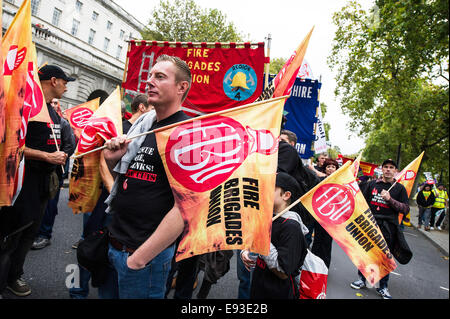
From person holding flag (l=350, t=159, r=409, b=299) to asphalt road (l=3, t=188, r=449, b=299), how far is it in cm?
27

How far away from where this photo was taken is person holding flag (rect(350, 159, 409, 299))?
4.50m

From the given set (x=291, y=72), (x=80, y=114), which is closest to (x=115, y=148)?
(x=291, y=72)

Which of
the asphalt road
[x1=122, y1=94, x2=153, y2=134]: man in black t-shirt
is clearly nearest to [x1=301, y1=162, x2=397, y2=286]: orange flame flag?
the asphalt road

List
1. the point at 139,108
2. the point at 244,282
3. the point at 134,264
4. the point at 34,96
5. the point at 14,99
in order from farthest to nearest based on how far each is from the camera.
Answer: the point at 139,108, the point at 244,282, the point at 34,96, the point at 14,99, the point at 134,264

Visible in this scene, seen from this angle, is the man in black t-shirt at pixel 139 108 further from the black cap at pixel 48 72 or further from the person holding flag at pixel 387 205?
the person holding flag at pixel 387 205

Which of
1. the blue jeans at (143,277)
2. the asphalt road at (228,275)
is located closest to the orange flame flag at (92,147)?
the asphalt road at (228,275)

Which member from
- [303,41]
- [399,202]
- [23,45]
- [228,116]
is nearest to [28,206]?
[23,45]

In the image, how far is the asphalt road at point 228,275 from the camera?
10.7ft

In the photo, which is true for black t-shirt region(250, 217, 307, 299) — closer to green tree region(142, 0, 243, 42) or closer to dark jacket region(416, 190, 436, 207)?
dark jacket region(416, 190, 436, 207)

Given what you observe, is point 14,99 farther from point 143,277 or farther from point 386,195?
point 386,195

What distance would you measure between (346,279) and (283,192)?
361 cm

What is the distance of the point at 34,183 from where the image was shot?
284 cm

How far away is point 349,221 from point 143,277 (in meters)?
1.81
